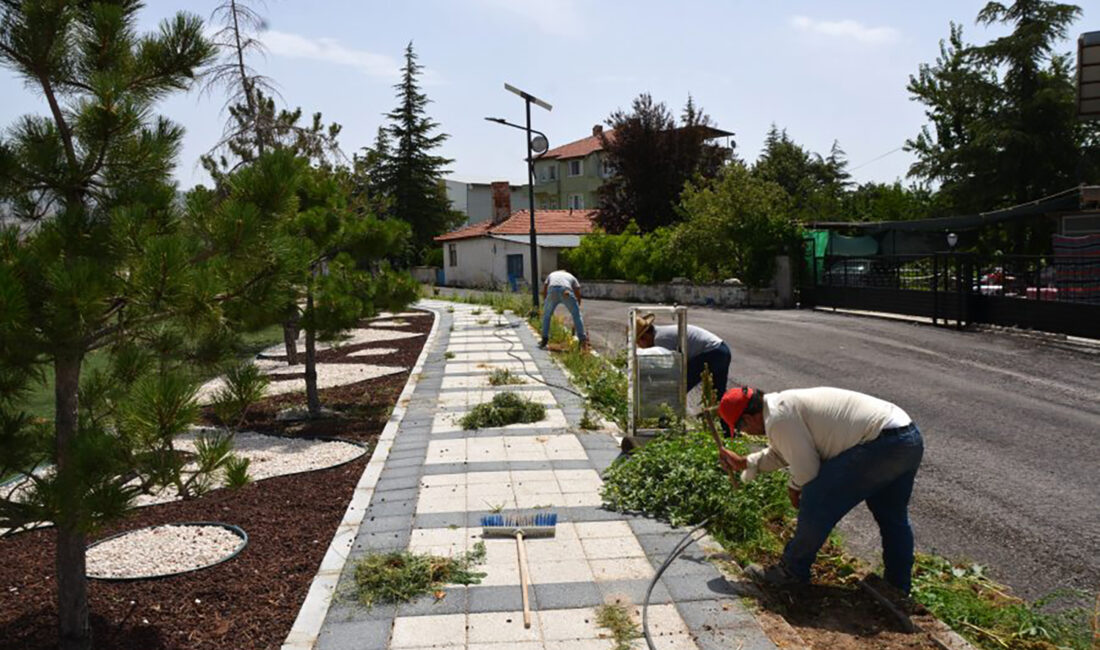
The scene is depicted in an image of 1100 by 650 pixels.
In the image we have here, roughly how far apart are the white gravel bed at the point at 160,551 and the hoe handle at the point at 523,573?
174cm

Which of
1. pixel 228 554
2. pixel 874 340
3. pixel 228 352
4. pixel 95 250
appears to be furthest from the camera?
pixel 874 340

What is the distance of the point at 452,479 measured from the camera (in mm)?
6598

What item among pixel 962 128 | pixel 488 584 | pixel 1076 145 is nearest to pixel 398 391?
pixel 488 584

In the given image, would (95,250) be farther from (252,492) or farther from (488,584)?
(252,492)

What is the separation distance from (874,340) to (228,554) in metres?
13.7

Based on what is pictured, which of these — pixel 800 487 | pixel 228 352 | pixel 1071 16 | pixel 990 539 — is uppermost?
pixel 1071 16

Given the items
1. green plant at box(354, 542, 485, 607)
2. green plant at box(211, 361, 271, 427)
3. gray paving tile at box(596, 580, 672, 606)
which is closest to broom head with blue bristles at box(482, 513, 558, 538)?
green plant at box(354, 542, 485, 607)

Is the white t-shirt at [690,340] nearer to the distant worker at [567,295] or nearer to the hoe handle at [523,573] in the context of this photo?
the hoe handle at [523,573]

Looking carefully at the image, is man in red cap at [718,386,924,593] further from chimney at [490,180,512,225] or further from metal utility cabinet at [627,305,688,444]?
chimney at [490,180,512,225]

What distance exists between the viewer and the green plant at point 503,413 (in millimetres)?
8539

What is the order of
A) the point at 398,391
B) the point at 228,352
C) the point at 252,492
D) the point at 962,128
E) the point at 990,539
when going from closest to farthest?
1. the point at 228,352
2. the point at 990,539
3. the point at 252,492
4. the point at 398,391
5. the point at 962,128

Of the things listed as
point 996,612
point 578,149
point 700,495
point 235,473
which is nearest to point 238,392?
point 235,473

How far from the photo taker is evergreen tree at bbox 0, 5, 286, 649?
318 centimetres

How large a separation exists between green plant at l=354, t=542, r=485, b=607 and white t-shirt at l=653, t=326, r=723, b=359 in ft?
11.3
